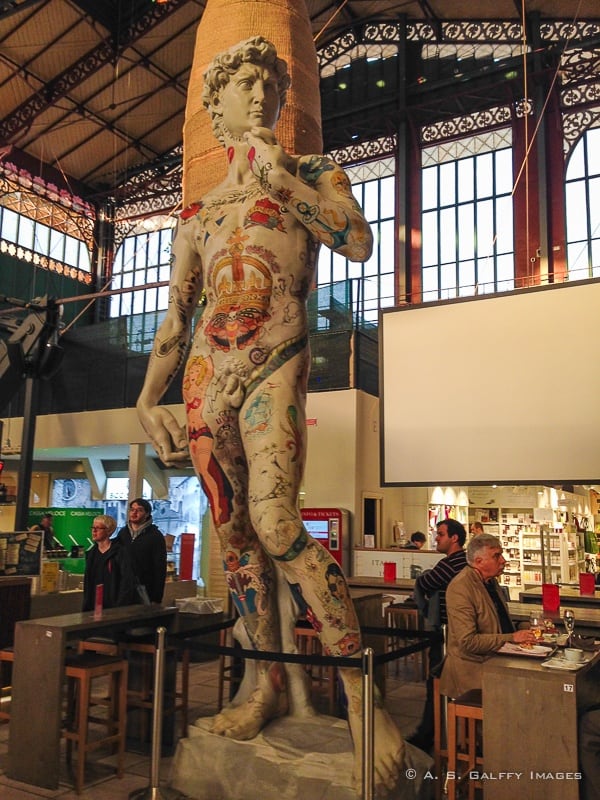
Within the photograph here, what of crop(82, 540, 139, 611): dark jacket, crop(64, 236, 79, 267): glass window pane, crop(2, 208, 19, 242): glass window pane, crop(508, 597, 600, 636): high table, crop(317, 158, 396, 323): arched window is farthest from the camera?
crop(64, 236, 79, 267): glass window pane

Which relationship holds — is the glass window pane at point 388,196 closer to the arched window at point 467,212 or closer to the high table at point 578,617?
the arched window at point 467,212

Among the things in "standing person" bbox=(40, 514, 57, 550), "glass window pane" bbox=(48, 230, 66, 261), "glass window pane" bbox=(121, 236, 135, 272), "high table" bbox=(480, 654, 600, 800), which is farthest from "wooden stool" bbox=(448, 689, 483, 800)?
"glass window pane" bbox=(121, 236, 135, 272)

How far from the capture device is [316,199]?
2354mm

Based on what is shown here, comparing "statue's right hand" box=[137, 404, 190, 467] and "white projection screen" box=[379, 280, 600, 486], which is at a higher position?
"white projection screen" box=[379, 280, 600, 486]

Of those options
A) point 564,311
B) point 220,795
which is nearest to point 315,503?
point 564,311

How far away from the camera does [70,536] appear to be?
36.8ft

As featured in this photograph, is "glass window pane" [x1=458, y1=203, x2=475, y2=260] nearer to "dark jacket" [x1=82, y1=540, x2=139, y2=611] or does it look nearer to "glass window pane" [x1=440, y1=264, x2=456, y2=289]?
"glass window pane" [x1=440, y1=264, x2=456, y2=289]

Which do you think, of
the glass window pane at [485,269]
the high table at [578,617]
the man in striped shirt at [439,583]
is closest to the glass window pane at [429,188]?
the glass window pane at [485,269]

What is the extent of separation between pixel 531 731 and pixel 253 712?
923 millimetres

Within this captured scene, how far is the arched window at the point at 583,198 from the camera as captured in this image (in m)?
14.1

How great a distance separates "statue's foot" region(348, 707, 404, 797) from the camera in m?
2.18

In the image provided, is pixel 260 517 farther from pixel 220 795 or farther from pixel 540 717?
pixel 540 717

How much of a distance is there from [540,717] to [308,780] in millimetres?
785

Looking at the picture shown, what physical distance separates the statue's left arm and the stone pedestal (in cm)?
160
